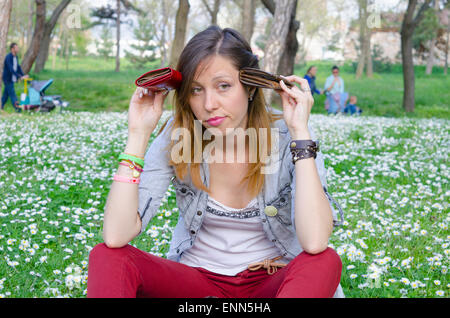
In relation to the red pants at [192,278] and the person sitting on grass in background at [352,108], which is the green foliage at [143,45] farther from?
the red pants at [192,278]

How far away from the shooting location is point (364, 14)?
3491 centimetres

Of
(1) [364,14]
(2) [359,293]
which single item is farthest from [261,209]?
(1) [364,14]

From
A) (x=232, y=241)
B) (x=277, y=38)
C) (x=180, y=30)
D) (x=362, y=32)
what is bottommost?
(x=232, y=241)

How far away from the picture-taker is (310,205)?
2541 mm

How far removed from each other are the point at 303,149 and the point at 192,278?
90 cm

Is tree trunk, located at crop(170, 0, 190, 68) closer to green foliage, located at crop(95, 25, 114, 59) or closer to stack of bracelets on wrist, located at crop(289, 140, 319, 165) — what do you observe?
stack of bracelets on wrist, located at crop(289, 140, 319, 165)

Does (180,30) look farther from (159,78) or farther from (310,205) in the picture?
(310,205)

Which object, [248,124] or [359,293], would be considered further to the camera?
[359,293]

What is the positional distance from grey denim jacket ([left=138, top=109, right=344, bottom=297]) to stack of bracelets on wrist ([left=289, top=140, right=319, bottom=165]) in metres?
0.10

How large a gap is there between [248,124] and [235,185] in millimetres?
387

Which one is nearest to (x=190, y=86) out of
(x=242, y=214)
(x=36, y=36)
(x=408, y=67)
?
(x=242, y=214)

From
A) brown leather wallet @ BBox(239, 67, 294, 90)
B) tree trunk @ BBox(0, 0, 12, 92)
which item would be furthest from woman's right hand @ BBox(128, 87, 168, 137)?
tree trunk @ BBox(0, 0, 12, 92)

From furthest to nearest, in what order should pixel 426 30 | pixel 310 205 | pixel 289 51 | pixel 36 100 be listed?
pixel 426 30 → pixel 289 51 → pixel 36 100 → pixel 310 205
